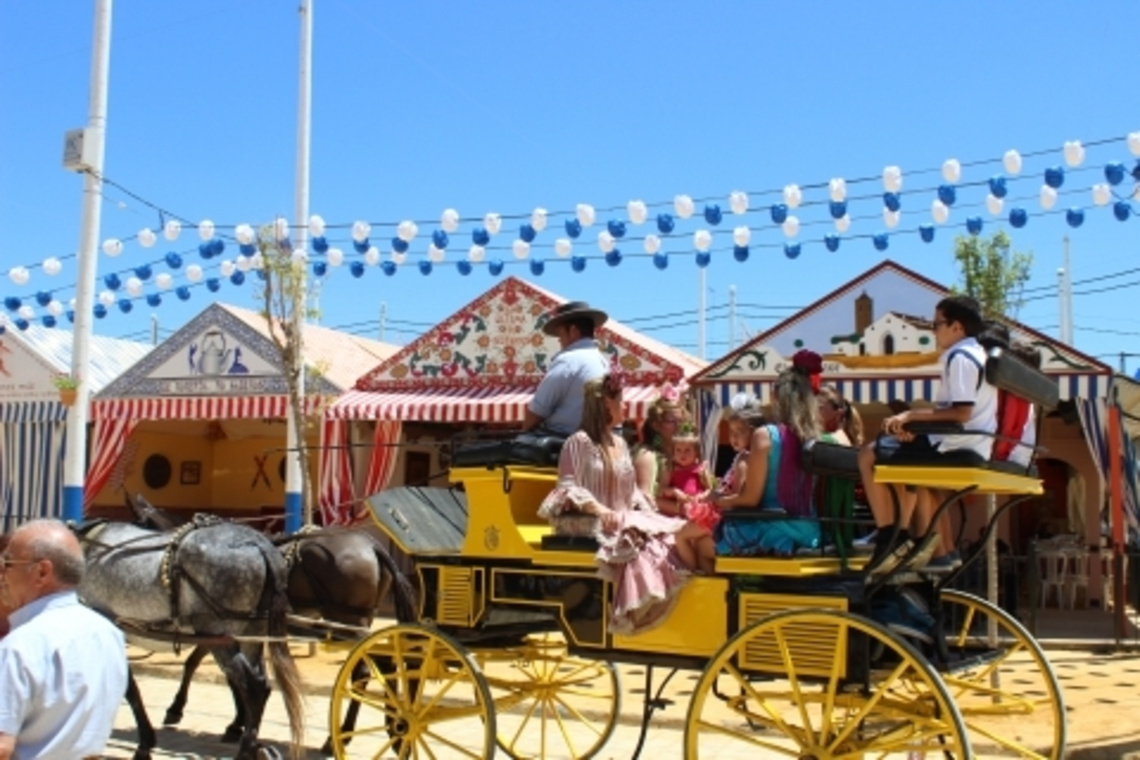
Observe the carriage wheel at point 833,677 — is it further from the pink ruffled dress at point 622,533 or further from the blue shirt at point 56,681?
the blue shirt at point 56,681

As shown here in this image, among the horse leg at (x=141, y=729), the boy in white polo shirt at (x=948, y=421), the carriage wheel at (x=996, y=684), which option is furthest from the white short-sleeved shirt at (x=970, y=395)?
the horse leg at (x=141, y=729)

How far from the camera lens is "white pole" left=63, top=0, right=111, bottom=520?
1250 centimetres

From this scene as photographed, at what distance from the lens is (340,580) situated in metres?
7.39

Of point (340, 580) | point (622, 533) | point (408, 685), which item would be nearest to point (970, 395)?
point (622, 533)

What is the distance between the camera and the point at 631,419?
1341 centimetres

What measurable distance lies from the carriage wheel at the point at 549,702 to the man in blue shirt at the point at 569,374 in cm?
122

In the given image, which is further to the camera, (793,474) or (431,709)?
(431,709)

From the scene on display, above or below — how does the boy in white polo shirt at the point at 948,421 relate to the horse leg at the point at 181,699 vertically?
above

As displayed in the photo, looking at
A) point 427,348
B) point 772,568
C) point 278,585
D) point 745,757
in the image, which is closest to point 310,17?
point 427,348

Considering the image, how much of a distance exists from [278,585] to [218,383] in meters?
9.68

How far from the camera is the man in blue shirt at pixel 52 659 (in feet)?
9.16

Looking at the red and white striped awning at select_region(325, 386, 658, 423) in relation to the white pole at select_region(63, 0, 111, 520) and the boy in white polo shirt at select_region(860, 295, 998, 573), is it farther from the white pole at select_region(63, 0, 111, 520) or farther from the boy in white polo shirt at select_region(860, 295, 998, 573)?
the boy in white polo shirt at select_region(860, 295, 998, 573)

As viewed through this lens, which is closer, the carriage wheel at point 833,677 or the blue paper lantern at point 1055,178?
the carriage wheel at point 833,677

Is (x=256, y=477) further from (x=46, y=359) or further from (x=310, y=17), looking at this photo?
(x=310, y=17)
